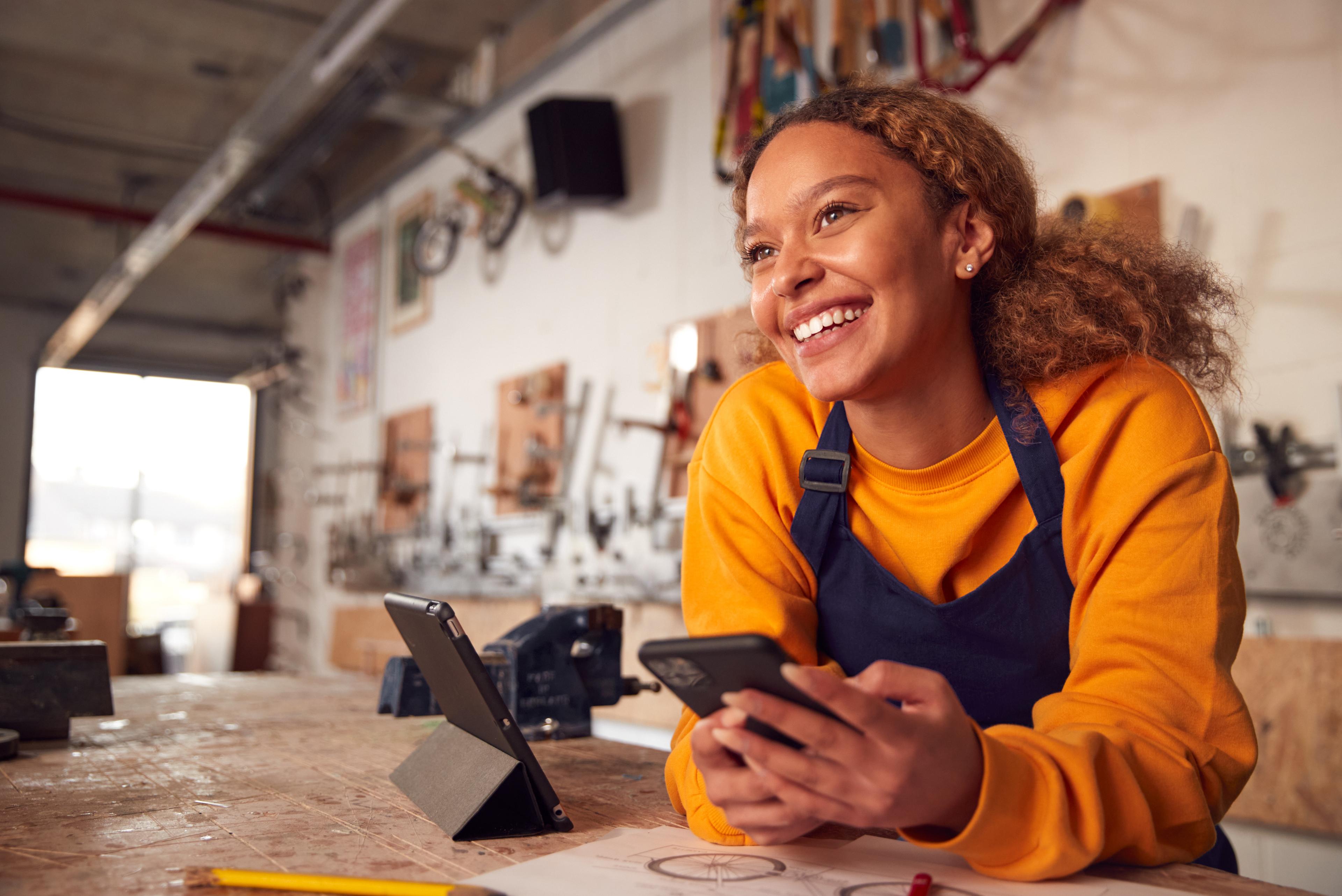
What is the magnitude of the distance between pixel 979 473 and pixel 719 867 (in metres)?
0.55

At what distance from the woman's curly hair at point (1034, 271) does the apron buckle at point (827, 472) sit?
0.72 feet

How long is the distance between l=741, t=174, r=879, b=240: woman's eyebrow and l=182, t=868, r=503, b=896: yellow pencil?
30.6 inches

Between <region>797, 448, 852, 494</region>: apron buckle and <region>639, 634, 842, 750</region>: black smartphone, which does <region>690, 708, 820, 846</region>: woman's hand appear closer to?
<region>639, 634, 842, 750</region>: black smartphone

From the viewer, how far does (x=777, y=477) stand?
47.7 inches

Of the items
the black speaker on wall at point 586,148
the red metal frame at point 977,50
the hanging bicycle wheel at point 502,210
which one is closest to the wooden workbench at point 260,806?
the red metal frame at point 977,50

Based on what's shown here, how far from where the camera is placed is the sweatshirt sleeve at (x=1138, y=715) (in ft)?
2.64

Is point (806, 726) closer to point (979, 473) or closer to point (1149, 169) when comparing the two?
point (979, 473)

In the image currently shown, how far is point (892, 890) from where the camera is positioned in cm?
79

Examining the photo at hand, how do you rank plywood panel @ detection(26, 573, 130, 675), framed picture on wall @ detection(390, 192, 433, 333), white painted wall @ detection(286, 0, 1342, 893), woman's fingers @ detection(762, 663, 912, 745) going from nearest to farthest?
woman's fingers @ detection(762, 663, 912, 745) → white painted wall @ detection(286, 0, 1342, 893) → plywood panel @ detection(26, 573, 130, 675) → framed picture on wall @ detection(390, 192, 433, 333)

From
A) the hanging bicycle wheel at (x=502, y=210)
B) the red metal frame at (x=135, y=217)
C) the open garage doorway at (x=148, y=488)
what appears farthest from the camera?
the open garage doorway at (x=148, y=488)

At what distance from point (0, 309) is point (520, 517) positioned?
692 cm

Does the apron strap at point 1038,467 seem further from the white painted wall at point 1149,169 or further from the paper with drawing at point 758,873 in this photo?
the white painted wall at point 1149,169

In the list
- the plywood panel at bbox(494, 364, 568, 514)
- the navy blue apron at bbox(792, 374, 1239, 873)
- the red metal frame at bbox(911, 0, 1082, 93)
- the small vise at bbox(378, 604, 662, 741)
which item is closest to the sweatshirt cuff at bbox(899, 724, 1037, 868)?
the navy blue apron at bbox(792, 374, 1239, 873)

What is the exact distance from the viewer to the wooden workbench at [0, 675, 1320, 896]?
2.73 ft
